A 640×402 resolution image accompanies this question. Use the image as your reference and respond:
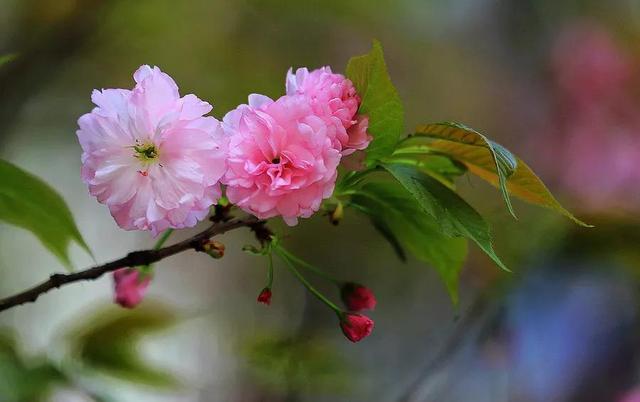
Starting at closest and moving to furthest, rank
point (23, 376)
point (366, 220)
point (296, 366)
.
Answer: point (23, 376), point (296, 366), point (366, 220)

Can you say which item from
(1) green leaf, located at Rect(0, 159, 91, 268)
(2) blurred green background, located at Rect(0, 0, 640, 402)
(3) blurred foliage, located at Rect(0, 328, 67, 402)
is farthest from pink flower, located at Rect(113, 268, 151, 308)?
(2) blurred green background, located at Rect(0, 0, 640, 402)

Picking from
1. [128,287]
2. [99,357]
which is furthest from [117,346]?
[128,287]

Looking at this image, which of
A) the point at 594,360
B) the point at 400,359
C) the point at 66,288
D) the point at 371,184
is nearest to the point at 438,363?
the point at 400,359

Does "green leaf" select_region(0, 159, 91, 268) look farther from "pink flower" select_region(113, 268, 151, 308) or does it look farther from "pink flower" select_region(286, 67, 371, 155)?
"pink flower" select_region(286, 67, 371, 155)

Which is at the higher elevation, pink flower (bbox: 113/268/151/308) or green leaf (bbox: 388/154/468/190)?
green leaf (bbox: 388/154/468/190)

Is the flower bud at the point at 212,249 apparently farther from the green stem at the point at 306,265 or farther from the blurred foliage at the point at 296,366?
the blurred foliage at the point at 296,366

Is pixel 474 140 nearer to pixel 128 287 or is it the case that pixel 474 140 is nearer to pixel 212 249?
pixel 212 249
